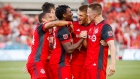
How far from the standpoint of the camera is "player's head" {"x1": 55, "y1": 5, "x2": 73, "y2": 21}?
789cm

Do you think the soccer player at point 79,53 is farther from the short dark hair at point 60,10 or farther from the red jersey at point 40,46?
the red jersey at point 40,46

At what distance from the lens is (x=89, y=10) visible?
7.91 meters

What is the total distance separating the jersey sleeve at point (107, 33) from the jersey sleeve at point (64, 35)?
649 millimetres

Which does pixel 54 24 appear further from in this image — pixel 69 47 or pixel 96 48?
pixel 96 48

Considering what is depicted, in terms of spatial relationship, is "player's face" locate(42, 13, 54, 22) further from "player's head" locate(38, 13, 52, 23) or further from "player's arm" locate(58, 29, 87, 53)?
"player's arm" locate(58, 29, 87, 53)

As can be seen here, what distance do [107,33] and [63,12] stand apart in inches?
35.9

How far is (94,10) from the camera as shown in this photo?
25.7ft

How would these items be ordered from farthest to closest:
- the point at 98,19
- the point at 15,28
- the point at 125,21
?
the point at 125,21
the point at 15,28
the point at 98,19

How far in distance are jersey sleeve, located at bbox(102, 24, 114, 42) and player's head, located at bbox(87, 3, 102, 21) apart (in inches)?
11.8

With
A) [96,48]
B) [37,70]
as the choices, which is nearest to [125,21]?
[96,48]

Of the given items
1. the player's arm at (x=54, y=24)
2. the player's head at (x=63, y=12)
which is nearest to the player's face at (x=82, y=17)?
the player's head at (x=63, y=12)

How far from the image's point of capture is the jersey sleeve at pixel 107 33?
7.59 metres

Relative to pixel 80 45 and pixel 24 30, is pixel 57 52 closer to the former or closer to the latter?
pixel 80 45

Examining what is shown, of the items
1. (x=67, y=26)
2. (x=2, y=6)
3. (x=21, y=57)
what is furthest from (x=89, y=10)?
(x=2, y=6)
